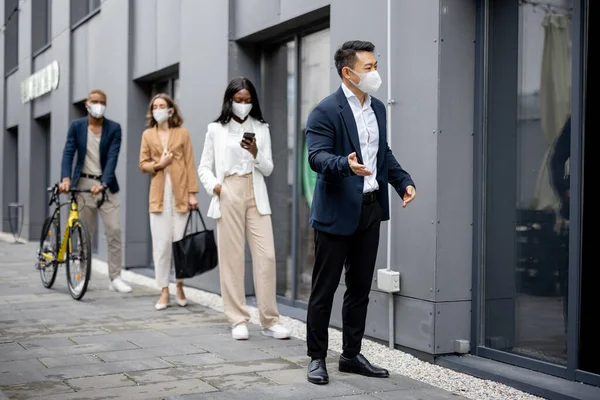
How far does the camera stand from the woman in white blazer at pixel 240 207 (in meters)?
6.46

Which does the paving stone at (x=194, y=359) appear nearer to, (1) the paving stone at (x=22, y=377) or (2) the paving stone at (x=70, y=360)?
(2) the paving stone at (x=70, y=360)

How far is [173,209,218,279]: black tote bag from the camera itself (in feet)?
24.2

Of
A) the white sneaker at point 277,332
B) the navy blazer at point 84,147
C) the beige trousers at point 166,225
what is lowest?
the white sneaker at point 277,332

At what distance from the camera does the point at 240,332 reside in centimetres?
638

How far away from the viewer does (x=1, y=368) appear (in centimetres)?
533

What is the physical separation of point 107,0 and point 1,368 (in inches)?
335

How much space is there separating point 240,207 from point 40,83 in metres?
12.4

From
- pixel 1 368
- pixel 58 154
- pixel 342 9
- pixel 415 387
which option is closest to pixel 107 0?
pixel 58 154

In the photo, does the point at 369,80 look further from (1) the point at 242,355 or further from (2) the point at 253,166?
(1) the point at 242,355

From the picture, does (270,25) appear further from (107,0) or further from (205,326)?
(107,0)

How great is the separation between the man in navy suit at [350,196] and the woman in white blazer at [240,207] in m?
1.39

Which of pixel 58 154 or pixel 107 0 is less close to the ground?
pixel 107 0

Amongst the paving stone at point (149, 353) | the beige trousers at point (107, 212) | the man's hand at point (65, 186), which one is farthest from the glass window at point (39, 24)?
the paving stone at point (149, 353)

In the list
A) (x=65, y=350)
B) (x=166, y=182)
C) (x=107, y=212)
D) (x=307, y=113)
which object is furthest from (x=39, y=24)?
(x=65, y=350)
